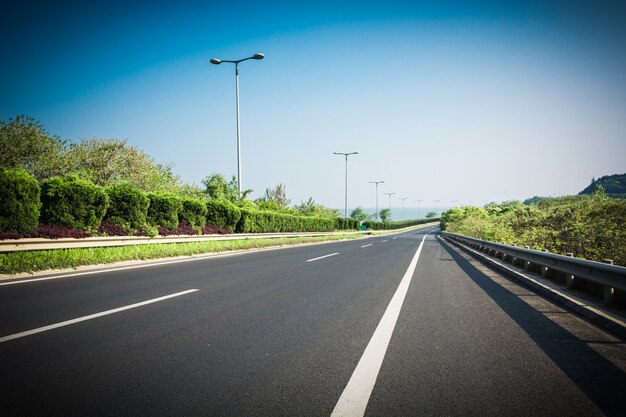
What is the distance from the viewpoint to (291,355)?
3.23 meters

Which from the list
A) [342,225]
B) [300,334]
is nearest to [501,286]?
[300,334]

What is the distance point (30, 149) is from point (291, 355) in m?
41.9

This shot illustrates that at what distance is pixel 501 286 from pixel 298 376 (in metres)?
6.32

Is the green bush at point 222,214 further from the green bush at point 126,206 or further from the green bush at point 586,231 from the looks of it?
the green bush at point 586,231

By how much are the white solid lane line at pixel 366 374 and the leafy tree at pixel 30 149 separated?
1572 inches

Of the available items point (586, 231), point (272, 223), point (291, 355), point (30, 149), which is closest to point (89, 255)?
point (291, 355)

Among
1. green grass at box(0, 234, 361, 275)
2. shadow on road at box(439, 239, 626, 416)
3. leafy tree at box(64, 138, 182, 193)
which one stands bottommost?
shadow on road at box(439, 239, 626, 416)

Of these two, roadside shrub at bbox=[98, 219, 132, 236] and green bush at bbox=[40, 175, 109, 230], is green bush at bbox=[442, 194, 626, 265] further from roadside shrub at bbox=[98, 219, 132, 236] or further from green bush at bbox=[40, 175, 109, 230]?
green bush at bbox=[40, 175, 109, 230]

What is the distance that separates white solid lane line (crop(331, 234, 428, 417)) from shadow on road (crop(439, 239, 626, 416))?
1.60 meters

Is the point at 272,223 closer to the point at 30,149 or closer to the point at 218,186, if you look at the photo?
the point at 218,186

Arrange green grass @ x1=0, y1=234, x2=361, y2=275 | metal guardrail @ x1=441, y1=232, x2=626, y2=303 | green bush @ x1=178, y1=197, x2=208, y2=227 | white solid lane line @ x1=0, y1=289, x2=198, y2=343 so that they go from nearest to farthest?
1. white solid lane line @ x1=0, y1=289, x2=198, y2=343
2. metal guardrail @ x1=441, y1=232, x2=626, y2=303
3. green grass @ x1=0, y1=234, x2=361, y2=275
4. green bush @ x1=178, y1=197, x2=208, y2=227

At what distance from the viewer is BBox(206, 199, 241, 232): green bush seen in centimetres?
1870

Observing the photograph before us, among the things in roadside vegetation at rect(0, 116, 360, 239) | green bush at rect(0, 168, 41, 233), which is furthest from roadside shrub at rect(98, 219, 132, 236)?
green bush at rect(0, 168, 41, 233)

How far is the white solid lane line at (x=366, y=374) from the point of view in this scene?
2311 mm
